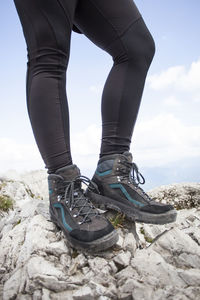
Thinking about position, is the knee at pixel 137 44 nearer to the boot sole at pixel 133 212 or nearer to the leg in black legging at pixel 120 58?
the leg in black legging at pixel 120 58

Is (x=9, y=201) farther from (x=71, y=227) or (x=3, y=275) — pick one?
(x=71, y=227)

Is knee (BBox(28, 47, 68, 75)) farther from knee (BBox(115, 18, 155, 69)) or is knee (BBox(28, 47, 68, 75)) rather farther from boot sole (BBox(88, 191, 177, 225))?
boot sole (BBox(88, 191, 177, 225))

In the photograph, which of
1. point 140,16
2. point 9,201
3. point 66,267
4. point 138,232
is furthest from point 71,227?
point 9,201

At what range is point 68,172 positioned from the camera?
2.11 meters

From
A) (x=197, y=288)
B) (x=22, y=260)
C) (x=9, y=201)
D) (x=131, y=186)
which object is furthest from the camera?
(x=9, y=201)

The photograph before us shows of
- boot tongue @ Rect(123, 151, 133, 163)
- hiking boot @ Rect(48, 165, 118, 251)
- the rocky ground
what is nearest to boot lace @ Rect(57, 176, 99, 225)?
hiking boot @ Rect(48, 165, 118, 251)

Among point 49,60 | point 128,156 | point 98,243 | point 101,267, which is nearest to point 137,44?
point 49,60

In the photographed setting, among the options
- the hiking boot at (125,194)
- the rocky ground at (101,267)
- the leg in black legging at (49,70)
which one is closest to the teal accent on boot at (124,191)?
the hiking boot at (125,194)

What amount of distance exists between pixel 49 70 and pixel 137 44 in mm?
834

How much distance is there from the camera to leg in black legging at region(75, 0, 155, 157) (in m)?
2.21

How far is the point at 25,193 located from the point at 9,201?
846mm

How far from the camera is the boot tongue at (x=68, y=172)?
210 cm

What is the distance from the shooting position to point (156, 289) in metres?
1.59

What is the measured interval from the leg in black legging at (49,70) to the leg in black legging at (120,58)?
1.00 ft
